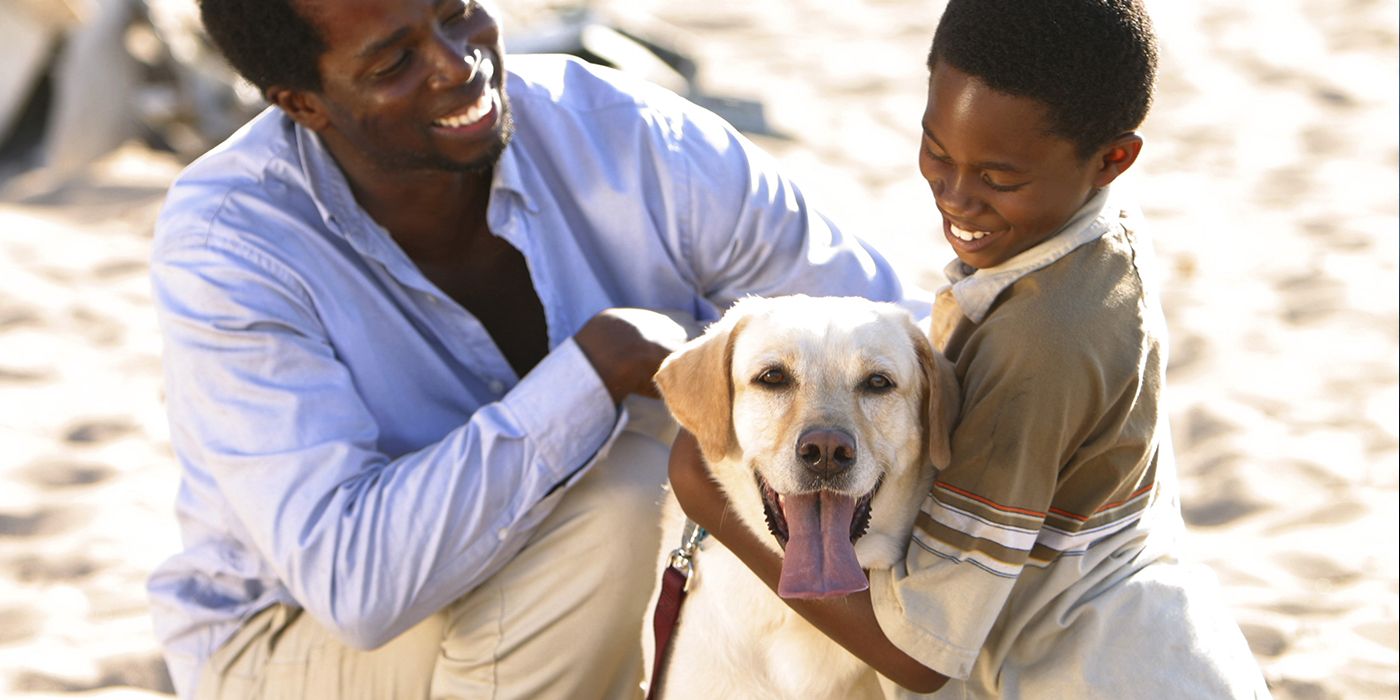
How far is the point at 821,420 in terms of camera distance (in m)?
2.41

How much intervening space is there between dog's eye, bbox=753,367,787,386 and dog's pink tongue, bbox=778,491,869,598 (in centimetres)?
19

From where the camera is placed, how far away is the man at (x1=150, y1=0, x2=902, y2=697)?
9.21 ft

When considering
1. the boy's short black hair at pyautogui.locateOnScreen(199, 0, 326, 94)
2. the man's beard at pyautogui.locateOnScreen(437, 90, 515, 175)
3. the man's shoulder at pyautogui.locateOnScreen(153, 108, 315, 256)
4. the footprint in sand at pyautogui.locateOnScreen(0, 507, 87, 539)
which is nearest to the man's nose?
the man's beard at pyautogui.locateOnScreen(437, 90, 515, 175)

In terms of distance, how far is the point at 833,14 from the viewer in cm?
910

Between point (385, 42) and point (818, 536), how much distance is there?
131 centimetres

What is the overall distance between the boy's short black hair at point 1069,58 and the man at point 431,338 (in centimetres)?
86

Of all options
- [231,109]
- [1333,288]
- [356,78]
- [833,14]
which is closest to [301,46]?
[356,78]

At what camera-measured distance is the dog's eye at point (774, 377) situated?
2.50 meters

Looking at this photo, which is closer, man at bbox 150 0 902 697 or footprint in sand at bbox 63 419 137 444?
man at bbox 150 0 902 697

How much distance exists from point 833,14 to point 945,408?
7.05 meters

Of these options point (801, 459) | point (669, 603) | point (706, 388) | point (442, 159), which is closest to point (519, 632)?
point (669, 603)

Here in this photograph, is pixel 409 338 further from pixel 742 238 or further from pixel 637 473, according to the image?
pixel 742 238

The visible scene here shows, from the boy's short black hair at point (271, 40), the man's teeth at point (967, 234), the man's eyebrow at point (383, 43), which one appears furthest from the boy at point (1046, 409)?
the boy's short black hair at point (271, 40)

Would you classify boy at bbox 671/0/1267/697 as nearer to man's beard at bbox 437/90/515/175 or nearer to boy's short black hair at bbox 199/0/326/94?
man's beard at bbox 437/90/515/175
